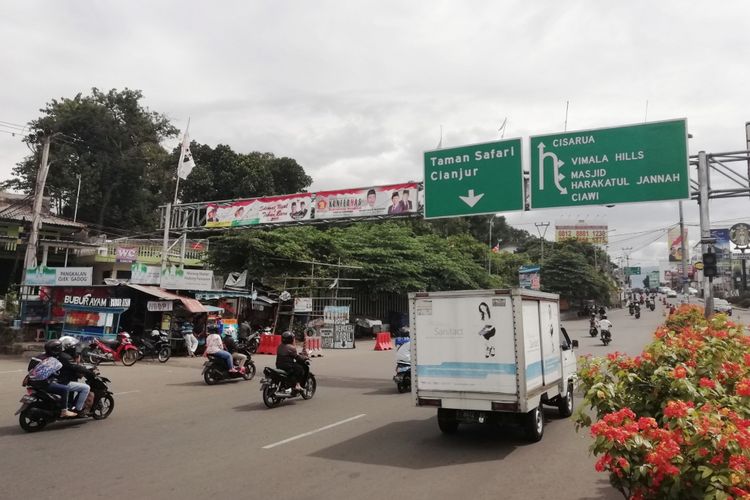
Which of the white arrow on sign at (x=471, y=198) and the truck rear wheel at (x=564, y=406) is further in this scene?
the white arrow on sign at (x=471, y=198)

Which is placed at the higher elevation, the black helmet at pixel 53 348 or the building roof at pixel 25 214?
the building roof at pixel 25 214

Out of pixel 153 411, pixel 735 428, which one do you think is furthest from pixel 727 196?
pixel 153 411

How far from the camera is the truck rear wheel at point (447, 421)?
26.0 ft

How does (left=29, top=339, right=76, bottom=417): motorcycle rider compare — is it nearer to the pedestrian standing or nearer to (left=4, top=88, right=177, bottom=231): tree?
the pedestrian standing

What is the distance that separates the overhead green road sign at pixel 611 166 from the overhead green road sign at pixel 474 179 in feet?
1.72

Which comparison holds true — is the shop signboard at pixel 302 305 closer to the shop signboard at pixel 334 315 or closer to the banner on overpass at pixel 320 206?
the shop signboard at pixel 334 315

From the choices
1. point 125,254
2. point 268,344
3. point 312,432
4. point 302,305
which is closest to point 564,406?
point 312,432

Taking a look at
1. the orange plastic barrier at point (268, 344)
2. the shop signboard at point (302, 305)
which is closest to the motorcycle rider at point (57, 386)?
the orange plastic barrier at point (268, 344)

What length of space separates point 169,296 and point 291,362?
10.9 metres

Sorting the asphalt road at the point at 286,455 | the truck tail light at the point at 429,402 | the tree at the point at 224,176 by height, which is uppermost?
the tree at the point at 224,176

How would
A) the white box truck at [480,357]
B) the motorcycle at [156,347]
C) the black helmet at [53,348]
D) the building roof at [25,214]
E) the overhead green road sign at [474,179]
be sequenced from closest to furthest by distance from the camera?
the white box truck at [480,357] < the black helmet at [53,348] < the overhead green road sign at [474,179] < the motorcycle at [156,347] < the building roof at [25,214]

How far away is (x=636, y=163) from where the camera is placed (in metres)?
12.8

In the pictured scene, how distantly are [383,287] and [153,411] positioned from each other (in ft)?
68.8

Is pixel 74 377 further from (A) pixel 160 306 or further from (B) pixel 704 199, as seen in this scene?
(B) pixel 704 199
